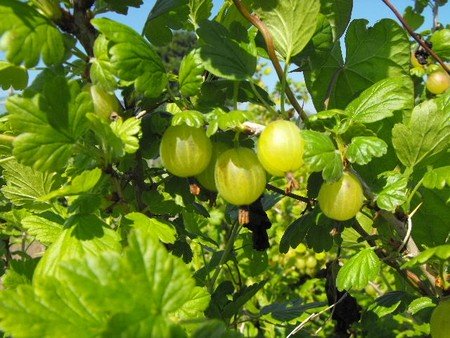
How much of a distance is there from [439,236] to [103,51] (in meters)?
0.70

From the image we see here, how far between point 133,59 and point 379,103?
15.0 inches

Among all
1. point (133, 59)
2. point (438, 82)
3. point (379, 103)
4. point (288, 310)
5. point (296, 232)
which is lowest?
point (288, 310)

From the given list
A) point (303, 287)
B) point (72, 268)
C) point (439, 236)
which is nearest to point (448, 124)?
point (439, 236)

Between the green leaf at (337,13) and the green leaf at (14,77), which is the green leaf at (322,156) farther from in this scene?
the green leaf at (14,77)

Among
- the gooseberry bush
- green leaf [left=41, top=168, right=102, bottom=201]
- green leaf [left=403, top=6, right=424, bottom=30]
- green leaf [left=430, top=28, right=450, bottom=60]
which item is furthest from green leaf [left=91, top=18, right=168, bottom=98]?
green leaf [left=403, top=6, right=424, bottom=30]

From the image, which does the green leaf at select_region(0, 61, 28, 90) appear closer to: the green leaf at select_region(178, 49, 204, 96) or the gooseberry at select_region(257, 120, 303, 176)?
the green leaf at select_region(178, 49, 204, 96)

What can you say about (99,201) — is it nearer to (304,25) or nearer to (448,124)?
(304,25)

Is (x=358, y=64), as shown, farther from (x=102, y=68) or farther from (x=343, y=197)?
(x=102, y=68)

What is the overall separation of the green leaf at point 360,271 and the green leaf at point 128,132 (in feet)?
1.33

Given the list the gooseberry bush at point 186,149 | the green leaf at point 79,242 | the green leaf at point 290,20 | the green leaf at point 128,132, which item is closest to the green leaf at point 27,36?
the gooseberry bush at point 186,149

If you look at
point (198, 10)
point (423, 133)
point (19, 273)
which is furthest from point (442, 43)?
point (19, 273)

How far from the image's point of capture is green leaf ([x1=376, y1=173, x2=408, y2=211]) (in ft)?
2.48

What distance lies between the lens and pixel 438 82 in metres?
1.64

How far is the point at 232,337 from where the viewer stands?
0.50 m
